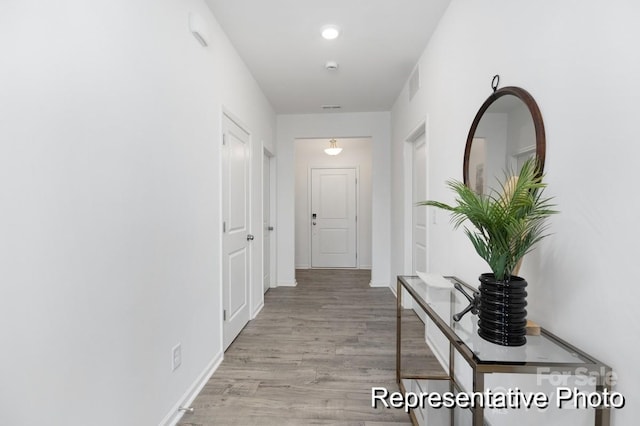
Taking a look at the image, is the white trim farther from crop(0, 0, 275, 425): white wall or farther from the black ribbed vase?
the black ribbed vase

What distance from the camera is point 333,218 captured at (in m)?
6.30

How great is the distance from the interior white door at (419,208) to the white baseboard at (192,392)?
2.02 meters

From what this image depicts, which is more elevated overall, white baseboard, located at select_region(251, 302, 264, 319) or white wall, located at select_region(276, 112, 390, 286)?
white wall, located at select_region(276, 112, 390, 286)

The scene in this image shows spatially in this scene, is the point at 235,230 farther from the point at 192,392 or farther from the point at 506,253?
the point at 506,253

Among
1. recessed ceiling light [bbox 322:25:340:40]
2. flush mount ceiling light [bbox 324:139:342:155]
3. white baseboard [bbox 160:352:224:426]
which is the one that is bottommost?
white baseboard [bbox 160:352:224:426]

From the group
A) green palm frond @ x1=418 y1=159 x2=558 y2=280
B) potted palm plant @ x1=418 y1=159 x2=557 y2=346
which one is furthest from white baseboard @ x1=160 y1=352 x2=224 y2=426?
green palm frond @ x1=418 y1=159 x2=558 y2=280

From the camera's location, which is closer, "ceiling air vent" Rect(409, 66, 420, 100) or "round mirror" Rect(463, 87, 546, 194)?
"round mirror" Rect(463, 87, 546, 194)

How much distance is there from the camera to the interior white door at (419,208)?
120 inches

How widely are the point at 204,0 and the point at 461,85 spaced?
180 cm

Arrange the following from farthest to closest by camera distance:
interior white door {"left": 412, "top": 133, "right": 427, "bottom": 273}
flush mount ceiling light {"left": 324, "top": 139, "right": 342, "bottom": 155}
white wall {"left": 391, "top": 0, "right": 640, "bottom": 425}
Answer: flush mount ceiling light {"left": 324, "top": 139, "right": 342, "bottom": 155} < interior white door {"left": 412, "top": 133, "right": 427, "bottom": 273} < white wall {"left": 391, "top": 0, "right": 640, "bottom": 425}

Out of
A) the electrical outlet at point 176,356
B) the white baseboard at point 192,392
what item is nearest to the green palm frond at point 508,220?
the electrical outlet at point 176,356

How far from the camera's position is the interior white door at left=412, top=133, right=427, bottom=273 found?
9.99 feet

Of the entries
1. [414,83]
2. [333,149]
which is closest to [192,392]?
[414,83]

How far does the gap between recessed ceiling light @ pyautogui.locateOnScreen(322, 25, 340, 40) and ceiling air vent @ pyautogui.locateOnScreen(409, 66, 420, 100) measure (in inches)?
36.7
